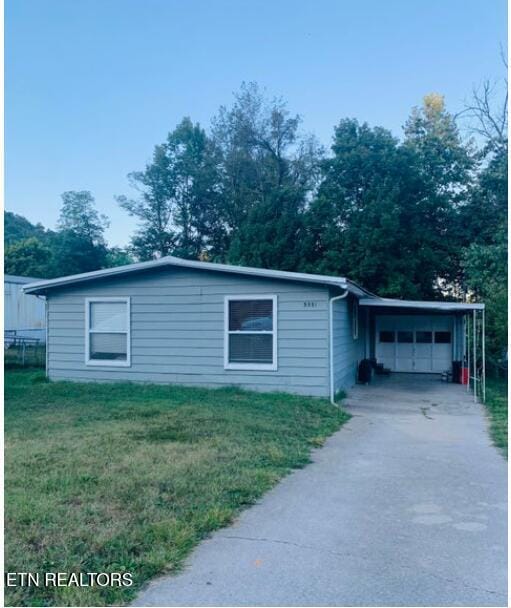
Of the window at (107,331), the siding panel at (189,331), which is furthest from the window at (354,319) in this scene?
the window at (107,331)

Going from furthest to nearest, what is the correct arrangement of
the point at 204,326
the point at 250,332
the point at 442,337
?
the point at 442,337
the point at 204,326
the point at 250,332

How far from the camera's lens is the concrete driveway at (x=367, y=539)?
3034 mm

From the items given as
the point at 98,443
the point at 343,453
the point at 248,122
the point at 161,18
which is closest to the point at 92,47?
the point at 161,18

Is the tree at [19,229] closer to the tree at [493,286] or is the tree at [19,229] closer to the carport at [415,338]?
the carport at [415,338]

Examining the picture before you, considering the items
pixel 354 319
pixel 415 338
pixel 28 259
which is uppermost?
pixel 28 259

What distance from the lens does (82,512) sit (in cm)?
416

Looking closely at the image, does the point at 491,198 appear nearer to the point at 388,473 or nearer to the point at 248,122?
the point at 248,122

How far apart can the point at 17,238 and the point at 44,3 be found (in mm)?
34229

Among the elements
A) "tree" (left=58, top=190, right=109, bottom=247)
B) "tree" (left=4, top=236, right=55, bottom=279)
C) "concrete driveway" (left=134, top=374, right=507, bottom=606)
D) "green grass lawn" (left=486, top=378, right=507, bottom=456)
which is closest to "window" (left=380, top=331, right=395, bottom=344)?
"green grass lawn" (left=486, top=378, right=507, bottom=456)

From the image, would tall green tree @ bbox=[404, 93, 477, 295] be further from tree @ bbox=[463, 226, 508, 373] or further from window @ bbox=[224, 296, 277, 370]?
window @ bbox=[224, 296, 277, 370]

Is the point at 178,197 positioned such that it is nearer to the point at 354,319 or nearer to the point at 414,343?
the point at 414,343

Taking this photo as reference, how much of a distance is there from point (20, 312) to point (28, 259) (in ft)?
49.0

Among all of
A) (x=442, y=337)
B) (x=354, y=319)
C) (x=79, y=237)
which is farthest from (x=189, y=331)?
(x=79, y=237)

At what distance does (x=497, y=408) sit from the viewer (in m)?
9.96
